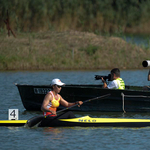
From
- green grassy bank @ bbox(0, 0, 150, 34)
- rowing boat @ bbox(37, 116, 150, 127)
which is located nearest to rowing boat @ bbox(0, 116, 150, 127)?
rowing boat @ bbox(37, 116, 150, 127)

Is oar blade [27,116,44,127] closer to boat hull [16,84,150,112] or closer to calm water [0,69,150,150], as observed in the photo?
calm water [0,69,150,150]

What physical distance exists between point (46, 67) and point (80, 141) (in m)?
18.2

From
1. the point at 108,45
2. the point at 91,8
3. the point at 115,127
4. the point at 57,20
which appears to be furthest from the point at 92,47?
the point at 115,127

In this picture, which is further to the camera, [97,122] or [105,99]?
[105,99]

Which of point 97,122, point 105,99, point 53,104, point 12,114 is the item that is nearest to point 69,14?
point 105,99

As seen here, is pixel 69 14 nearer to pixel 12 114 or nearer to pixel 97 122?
pixel 12 114

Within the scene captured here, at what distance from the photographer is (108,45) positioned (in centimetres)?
3316

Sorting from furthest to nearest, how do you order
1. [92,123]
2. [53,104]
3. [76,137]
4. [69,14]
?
[69,14]
[92,123]
[53,104]
[76,137]

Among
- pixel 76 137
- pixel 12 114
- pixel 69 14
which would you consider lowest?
pixel 76 137

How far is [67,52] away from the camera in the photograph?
32.3 meters

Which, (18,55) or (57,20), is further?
(57,20)

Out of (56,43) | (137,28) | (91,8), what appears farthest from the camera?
(137,28)

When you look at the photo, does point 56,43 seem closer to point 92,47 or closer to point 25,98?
point 92,47

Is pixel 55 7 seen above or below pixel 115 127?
above
